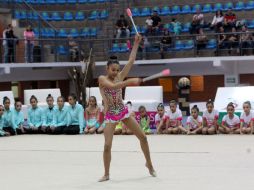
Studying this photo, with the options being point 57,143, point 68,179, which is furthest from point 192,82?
point 68,179

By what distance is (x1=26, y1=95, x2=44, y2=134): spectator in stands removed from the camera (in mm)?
17281

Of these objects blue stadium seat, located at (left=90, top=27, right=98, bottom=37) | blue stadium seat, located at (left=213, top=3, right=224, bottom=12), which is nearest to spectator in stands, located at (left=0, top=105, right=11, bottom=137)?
blue stadium seat, located at (left=90, top=27, right=98, bottom=37)

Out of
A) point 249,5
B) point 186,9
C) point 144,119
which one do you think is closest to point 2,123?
point 144,119

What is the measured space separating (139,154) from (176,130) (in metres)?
4.65

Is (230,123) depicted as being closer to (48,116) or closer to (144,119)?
(144,119)

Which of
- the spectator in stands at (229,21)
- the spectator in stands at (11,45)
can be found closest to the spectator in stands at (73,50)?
the spectator in stands at (11,45)

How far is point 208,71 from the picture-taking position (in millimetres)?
24812

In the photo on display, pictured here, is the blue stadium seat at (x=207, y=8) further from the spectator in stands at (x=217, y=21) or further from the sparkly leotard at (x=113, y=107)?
the sparkly leotard at (x=113, y=107)

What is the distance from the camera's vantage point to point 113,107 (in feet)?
28.0

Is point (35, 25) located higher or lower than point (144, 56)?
higher

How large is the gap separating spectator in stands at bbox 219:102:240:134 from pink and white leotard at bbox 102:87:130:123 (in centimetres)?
717

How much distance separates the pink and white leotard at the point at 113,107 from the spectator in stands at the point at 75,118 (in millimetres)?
8141

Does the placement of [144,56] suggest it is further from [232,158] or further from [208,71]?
[232,158]

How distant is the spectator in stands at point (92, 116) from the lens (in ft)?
54.4
